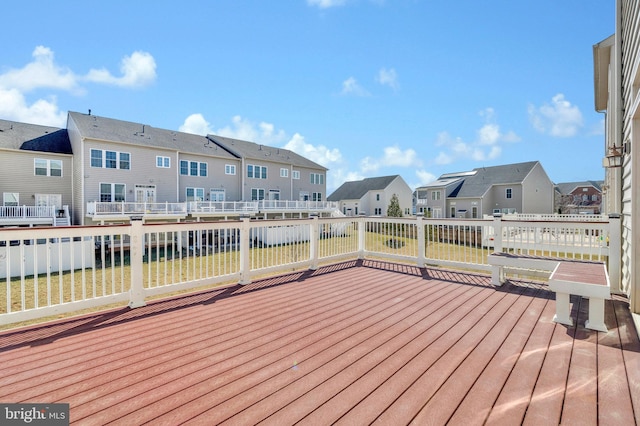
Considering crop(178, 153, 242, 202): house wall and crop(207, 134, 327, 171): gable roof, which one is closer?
crop(178, 153, 242, 202): house wall

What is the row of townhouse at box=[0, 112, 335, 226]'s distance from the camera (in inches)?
609

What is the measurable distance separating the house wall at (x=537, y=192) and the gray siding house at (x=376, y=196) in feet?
35.9

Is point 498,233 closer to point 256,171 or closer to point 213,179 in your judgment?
point 213,179

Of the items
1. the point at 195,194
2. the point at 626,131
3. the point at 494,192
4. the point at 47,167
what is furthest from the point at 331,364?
the point at 494,192

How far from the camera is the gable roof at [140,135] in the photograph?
16500 mm

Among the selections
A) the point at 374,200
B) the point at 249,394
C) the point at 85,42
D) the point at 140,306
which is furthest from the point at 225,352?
the point at 374,200

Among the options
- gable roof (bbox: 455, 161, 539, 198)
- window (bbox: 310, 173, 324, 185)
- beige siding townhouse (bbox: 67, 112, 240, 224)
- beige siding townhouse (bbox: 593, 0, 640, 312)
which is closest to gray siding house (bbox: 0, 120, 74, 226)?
beige siding townhouse (bbox: 67, 112, 240, 224)

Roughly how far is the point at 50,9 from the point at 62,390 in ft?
34.9

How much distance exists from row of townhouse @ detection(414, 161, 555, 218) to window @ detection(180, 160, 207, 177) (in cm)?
2012

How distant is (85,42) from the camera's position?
9.66 m

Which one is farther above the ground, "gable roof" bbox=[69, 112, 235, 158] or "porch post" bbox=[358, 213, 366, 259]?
"gable roof" bbox=[69, 112, 235, 158]

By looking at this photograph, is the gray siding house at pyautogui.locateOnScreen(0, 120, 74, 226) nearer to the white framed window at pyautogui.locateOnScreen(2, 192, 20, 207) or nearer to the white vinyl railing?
the white framed window at pyautogui.locateOnScreen(2, 192, 20, 207)

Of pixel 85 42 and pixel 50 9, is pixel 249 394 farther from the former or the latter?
pixel 85 42

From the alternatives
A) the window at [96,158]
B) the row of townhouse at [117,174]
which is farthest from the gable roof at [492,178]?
the window at [96,158]
